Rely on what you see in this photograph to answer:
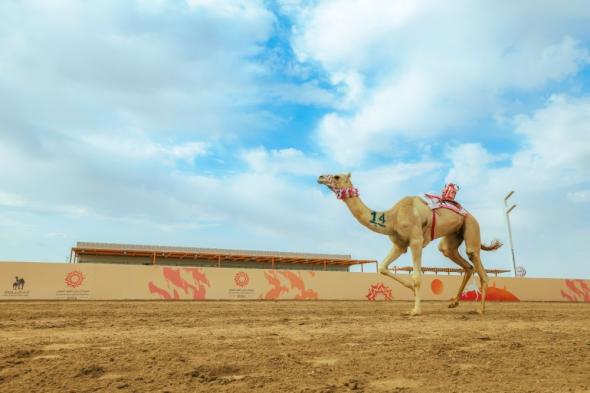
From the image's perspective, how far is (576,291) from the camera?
106 ft

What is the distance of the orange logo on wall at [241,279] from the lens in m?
Result: 23.2

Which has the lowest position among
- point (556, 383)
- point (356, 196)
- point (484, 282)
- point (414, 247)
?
point (556, 383)

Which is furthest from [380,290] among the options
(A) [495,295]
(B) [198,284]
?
(B) [198,284]

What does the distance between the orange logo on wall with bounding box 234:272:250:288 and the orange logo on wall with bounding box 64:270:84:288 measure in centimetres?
792

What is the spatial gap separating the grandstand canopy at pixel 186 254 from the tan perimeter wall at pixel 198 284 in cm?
1079

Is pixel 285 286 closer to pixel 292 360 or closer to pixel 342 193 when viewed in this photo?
pixel 342 193

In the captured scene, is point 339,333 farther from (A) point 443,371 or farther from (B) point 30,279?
(B) point 30,279

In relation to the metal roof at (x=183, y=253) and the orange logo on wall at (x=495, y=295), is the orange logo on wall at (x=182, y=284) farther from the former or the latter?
the orange logo on wall at (x=495, y=295)

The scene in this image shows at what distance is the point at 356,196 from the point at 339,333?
15.5 feet

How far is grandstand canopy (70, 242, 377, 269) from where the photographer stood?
35.3 meters

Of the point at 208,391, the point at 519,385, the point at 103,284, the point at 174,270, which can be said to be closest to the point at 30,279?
the point at 103,284

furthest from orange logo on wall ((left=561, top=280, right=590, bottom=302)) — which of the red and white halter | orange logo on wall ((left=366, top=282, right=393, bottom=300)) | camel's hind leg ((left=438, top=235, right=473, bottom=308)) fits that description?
the red and white halter

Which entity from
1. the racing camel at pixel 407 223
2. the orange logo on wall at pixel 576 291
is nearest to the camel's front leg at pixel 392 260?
the racing camel at pixel 407 223

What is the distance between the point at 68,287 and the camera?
68.0ft
